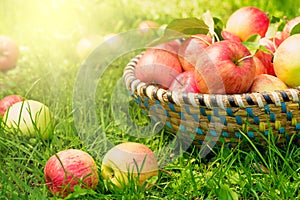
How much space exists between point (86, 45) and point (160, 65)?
130cm

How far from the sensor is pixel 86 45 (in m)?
3.71

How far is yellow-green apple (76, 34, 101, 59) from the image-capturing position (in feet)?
12.1

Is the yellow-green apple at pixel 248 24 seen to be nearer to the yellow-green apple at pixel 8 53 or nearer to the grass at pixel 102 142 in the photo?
the grass at pixel 102 142

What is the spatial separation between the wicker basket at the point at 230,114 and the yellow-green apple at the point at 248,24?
25.6 inches

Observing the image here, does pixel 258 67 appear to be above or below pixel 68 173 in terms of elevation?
above

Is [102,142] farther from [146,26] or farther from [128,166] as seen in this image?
[146,26]

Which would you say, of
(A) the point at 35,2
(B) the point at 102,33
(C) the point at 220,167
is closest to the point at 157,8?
(B) the point at 102,33

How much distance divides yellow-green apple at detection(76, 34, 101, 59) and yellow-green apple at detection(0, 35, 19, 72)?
42 cm

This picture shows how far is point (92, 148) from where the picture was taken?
2.51 m

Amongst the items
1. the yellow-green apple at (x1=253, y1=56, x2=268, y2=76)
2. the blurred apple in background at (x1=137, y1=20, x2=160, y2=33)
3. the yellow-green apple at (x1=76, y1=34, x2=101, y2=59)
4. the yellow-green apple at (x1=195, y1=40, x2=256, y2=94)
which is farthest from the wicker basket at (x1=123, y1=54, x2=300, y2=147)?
the blurred apple in background at (x1=137, y1=20, x2=160, y2=33)

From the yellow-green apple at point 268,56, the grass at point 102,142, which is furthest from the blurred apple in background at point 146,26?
the yellow-green apple at point 268,56

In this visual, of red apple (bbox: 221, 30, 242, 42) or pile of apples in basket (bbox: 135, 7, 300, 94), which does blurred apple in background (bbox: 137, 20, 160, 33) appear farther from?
red apple (bbox: 221, 30, 242, 42)

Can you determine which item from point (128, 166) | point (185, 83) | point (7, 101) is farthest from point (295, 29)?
point (7, 101)

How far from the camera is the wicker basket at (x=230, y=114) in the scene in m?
2.15
